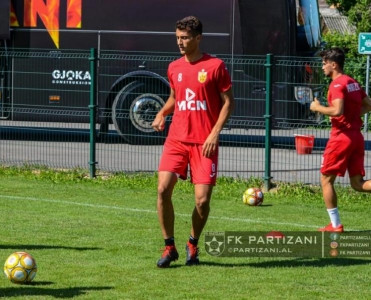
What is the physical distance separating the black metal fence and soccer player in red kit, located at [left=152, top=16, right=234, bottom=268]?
574 cm

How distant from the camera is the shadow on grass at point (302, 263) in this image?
962cm

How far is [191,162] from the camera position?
31.2 feet

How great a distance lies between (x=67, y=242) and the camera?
1074 cm

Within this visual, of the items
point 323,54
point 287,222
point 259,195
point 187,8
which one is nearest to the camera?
Answer: point 323,54

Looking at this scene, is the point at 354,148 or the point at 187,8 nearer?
the point at 354,148

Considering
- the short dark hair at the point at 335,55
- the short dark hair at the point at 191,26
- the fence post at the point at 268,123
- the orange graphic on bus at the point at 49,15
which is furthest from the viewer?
the orange graphic on bus at the point at 49,15

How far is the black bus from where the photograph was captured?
2009cm

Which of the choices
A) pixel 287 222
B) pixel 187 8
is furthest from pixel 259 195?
pixel 187 8

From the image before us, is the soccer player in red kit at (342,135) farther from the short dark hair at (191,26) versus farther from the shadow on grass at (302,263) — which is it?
the short dark hair at (191,26)

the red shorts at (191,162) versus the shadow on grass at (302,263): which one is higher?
the red shorts at (191,162)

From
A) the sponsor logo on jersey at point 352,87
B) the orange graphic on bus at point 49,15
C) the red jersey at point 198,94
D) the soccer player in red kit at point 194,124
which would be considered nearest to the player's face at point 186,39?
the soccer player in red kit at point 194,124

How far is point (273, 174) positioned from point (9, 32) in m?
7.97

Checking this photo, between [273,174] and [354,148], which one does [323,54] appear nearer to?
[354,148]

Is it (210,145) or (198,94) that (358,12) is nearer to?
(198,94)
